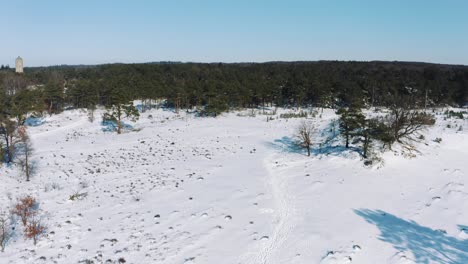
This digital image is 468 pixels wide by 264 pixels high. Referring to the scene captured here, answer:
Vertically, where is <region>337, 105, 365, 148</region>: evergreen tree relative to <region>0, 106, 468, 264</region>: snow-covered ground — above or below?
above

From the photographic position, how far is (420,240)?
15.6 meters

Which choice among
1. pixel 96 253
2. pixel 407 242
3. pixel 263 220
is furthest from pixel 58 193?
pixel 407 242

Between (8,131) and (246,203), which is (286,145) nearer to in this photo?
(246,203)

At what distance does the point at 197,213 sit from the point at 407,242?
1090 cm

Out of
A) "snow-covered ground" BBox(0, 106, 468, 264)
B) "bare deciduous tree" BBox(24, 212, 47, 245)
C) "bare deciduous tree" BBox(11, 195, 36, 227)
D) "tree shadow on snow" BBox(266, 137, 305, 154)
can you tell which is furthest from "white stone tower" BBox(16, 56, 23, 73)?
"bare deciduous tree" BBox(24, 212, 47, 245)

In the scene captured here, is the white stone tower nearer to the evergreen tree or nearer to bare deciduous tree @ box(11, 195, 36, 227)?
bare deciduous tree @ box(11, 195, 36, 227)

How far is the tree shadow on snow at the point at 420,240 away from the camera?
14211 mm

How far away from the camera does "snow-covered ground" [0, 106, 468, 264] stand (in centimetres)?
1511

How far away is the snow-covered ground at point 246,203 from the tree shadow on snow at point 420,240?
80 mm

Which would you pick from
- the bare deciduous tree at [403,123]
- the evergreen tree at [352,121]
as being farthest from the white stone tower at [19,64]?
the bare deciduous tree at [403,123]

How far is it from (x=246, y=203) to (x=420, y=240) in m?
9.32

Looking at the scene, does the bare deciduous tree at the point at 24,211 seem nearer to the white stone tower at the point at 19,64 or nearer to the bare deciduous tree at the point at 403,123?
the bare deciduous tree at the point at 403,123

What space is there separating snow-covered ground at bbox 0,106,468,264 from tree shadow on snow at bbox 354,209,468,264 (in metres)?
0.08

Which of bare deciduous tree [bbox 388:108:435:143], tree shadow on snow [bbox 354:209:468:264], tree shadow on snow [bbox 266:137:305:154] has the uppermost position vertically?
bare deciduous tree [bbox 388:108:435:143]
